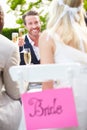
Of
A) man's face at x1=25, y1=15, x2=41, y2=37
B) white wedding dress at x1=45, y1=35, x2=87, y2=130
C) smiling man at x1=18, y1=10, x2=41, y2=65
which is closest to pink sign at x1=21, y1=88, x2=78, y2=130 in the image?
white wedding dress at x1=45, y1=35, x2=87, y2=130

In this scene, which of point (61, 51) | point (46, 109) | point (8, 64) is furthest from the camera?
point (8, 64)

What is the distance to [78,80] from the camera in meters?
2.65

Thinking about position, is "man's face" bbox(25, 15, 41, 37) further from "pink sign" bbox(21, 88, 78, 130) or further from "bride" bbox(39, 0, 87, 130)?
"pink sign" bbox(21, 88, 78, 130)

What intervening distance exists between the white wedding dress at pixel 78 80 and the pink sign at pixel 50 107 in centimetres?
12

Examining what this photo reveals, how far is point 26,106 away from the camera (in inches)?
101

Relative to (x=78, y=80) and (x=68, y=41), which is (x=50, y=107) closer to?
(x=78, y=80)

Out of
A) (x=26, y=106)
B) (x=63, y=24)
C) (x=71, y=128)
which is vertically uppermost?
(x=63, y=24)

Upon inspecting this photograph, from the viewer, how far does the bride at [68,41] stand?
2.71 m

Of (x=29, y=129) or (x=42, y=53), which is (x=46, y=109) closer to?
(x=29, y=129)

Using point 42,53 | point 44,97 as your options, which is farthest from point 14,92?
point 44,97

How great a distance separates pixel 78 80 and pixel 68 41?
28cm

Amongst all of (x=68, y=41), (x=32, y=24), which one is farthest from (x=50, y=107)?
(x=32, y=24)

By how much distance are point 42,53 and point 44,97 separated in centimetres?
38

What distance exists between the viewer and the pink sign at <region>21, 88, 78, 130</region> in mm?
2557
